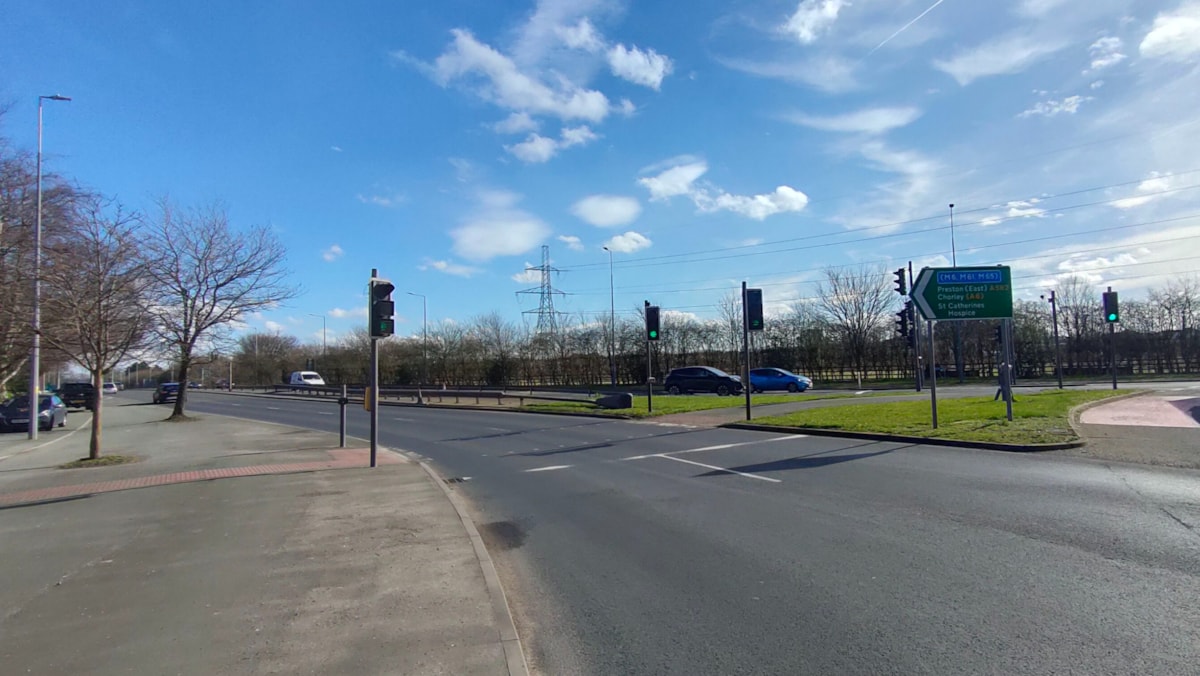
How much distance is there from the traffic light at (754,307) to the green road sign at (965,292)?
4837 millimetres

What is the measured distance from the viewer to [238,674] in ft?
12.9

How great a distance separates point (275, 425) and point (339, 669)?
23.8m

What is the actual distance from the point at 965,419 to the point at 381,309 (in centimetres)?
1415

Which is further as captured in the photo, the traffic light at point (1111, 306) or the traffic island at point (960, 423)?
the traffic light at point (1111, 306)

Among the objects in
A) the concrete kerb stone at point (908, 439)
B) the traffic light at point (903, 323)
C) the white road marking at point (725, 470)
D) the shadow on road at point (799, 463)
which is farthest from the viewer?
the traffic light at point (903, 323)

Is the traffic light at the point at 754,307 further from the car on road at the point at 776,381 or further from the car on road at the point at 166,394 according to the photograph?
the car on road at the point at 166,394

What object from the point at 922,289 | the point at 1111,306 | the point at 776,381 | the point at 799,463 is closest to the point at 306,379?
the point at 776,381

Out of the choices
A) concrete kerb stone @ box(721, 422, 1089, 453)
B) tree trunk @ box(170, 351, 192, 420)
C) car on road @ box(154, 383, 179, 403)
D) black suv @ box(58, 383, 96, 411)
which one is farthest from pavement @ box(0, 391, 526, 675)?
car on road @ box(154, 383, 179, 403)

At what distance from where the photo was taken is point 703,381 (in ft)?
125

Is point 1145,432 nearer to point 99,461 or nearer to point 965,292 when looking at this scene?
point 965,292

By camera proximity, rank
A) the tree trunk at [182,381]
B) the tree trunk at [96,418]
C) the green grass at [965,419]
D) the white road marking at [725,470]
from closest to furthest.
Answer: the white road marking at [725,470], the green grass at [965,419], the tree trunk at [96,418], the tree trunk at [182,381]

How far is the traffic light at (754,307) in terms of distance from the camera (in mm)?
20688

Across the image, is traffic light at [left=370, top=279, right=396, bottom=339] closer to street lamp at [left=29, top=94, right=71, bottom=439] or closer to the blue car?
street lamp at [left=29, top=94, right=71, bottom=439]

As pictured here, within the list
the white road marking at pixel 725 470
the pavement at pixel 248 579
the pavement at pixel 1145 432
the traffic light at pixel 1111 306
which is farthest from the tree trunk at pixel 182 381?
the traffic light at pixel 1111 306
